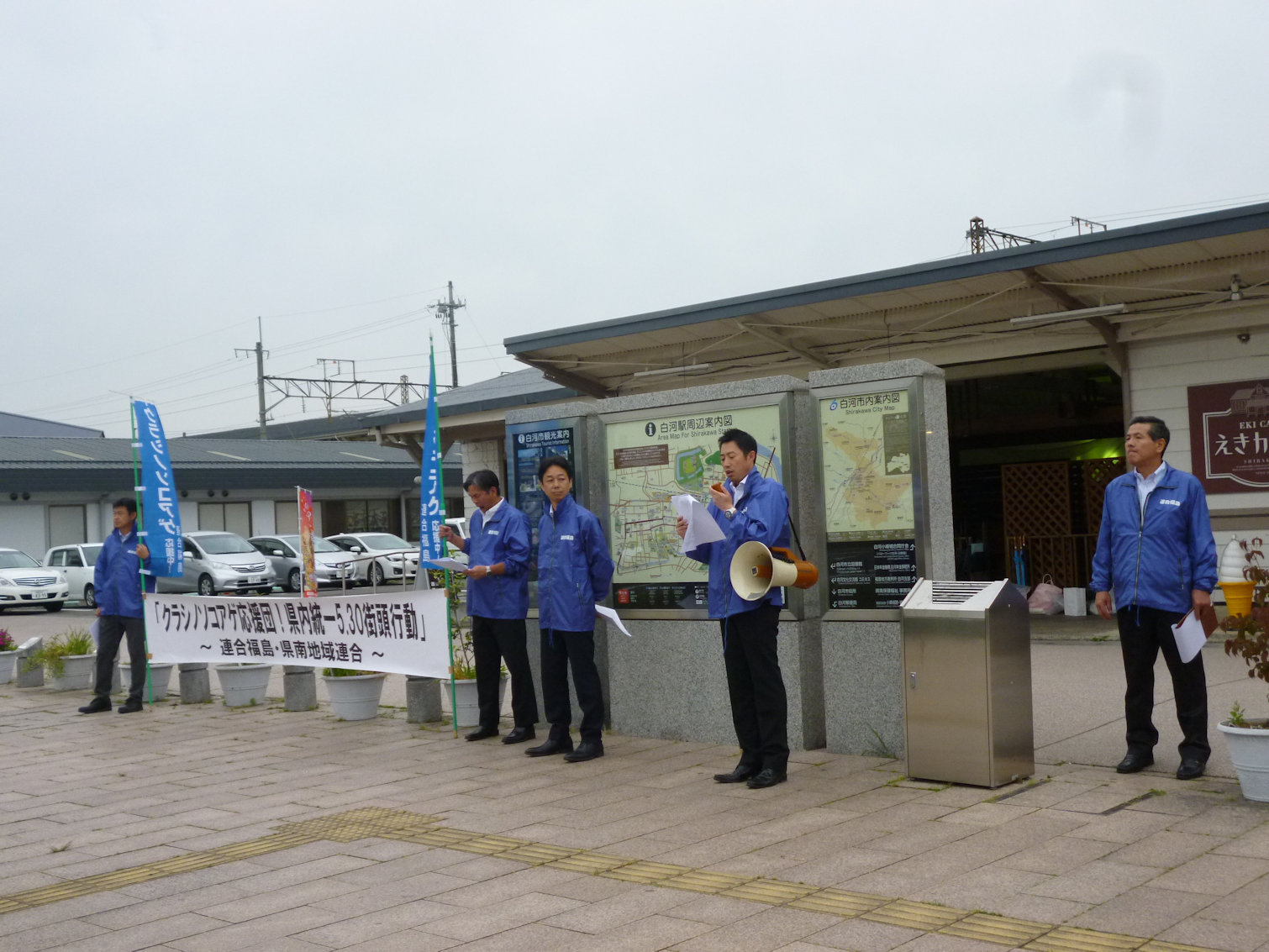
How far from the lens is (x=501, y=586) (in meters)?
8.15

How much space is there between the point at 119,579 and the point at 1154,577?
28.2 ft

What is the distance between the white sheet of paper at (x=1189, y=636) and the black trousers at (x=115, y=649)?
8.62 meters

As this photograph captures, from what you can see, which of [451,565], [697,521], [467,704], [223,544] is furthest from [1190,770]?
[223,544]

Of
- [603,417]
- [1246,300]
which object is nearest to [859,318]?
[1246,300]

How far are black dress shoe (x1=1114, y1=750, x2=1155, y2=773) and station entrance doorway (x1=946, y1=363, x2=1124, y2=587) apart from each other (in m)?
11.2

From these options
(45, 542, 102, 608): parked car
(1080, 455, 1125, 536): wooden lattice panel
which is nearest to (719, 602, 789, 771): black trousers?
(1080, 455, 1125, 536): wooden lattice panel

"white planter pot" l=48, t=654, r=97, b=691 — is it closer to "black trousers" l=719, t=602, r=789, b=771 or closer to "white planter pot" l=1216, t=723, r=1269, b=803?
"black trousers" l=719, t=602, r=789, b=771

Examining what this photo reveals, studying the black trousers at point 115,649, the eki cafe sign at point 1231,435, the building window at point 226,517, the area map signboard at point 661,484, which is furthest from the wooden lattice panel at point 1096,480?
the building window at point 226,517

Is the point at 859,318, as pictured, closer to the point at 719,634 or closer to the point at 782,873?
the point at 719,634

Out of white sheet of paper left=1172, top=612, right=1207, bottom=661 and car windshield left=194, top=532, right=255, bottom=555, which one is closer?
white sheet of paper left=1172, top=612, right=1207, bottom=661

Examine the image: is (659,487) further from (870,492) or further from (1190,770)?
(1190,770)

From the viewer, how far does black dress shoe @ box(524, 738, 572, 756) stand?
772cm

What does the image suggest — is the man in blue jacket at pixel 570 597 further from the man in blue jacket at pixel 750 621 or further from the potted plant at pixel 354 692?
the potted plant at pixel 354 692

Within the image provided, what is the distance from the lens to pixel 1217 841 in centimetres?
503
